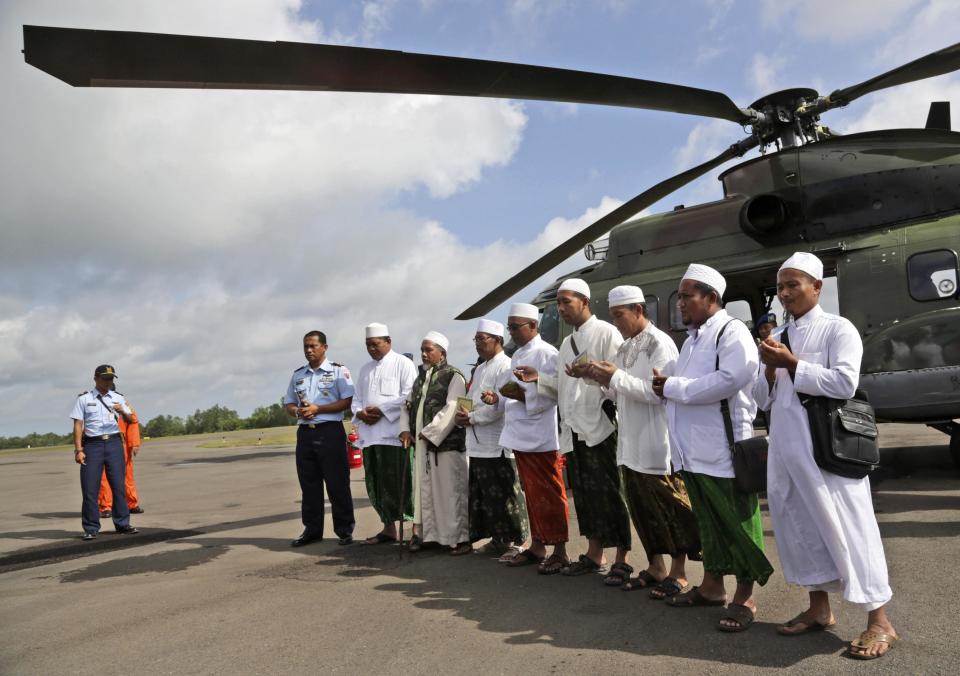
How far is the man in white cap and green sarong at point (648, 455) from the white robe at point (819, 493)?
2.89 feet

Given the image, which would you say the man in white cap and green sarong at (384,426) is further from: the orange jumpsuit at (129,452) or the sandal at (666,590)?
the orange jumpsuit at (129,452)

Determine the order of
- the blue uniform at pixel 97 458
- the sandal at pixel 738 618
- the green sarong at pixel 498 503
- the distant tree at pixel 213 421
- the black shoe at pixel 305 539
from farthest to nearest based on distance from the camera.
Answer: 1. the distant tree at pixel 213 421
2. the blue uniform at pixel 97 458
3. the black shoe at pixel 305 539
4. the green sarong at pixel 498 503
5. the sandal at pixel 738 618

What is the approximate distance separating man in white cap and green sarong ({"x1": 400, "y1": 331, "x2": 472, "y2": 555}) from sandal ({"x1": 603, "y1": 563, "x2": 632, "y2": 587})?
1.73m

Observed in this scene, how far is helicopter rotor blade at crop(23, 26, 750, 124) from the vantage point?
3.37 meters

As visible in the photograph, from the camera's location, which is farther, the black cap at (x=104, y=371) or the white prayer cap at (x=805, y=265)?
the black cap at (x=104, y=371)

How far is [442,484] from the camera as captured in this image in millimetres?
6273

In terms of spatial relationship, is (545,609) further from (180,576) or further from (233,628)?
(180,576)

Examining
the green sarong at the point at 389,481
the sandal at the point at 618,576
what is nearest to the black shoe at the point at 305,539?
the green sarong at the point at 389,481

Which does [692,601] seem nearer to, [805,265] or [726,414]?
[726,414]

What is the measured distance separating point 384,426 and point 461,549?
151cm

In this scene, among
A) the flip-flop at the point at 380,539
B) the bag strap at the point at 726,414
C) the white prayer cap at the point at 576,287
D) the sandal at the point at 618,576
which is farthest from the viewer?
the flip-flop at the point at 380,539

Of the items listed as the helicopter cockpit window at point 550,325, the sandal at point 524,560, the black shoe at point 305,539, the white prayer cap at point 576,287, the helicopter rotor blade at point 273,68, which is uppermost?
the helicopter rotor blade at point 273,68

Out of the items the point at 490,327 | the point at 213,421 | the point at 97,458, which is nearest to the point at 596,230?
the point at 490,327

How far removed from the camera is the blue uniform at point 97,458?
8.18m
